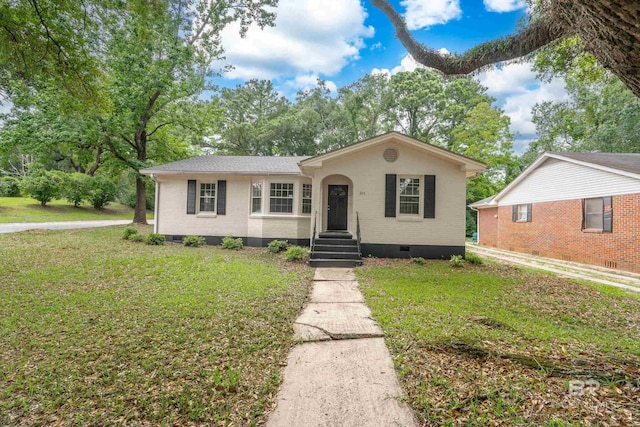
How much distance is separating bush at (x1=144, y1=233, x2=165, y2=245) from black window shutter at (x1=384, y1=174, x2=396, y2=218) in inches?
362

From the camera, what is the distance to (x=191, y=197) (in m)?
12.8

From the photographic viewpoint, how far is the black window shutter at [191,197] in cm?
1279

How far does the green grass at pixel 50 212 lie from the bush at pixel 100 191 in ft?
2.22

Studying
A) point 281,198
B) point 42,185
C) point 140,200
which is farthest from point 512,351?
point 42,185

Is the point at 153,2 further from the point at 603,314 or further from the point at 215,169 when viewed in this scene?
the point at 603,314

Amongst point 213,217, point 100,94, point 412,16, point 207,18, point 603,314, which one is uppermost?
point 207,18

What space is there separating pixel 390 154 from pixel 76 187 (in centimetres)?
2630

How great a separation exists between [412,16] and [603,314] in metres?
7.41

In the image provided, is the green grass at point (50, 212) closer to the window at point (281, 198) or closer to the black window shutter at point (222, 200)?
the black window shutter at point (222, 200)

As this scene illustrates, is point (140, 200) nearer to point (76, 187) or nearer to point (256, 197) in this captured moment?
point (76, 187)

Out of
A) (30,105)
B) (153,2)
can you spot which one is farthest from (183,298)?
(30,105)

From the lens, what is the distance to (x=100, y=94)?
7.98 meters

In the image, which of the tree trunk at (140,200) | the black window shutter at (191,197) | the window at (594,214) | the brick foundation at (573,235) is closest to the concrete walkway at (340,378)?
the black window shutter at (191,197)

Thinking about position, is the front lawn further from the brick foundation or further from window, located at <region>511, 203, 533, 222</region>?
window, located at <region>511, 203, 533, 222</region>
